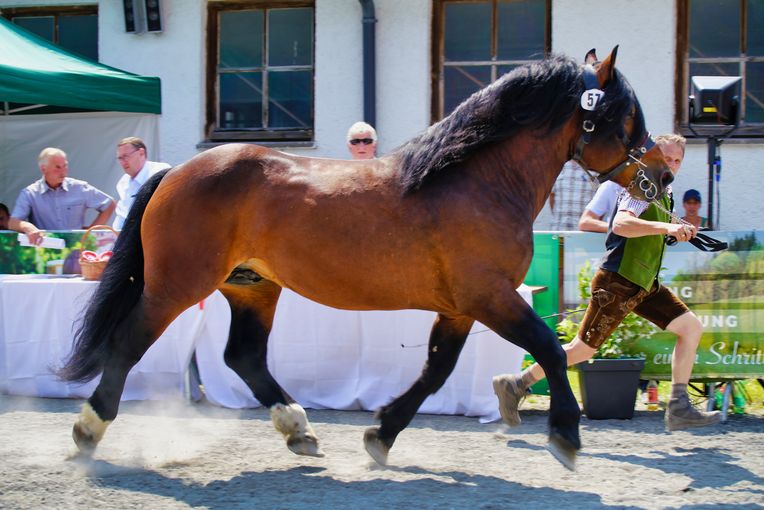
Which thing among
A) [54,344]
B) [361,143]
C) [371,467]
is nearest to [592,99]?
[371,467]

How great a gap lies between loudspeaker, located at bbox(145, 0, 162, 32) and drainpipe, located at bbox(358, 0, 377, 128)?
233 cm

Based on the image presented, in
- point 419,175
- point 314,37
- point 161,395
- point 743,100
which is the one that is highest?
point 314,37

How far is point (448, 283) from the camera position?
14.2 feet

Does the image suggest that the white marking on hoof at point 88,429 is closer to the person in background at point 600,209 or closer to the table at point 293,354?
the table at point 293,354

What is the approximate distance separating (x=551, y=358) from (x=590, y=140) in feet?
3.59

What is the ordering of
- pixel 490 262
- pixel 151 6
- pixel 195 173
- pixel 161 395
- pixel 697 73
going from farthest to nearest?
1. pixel 151 6
2. pixel 697 73
3. pixel 161 395
4. pixel 195 173
5. pixel 490 262

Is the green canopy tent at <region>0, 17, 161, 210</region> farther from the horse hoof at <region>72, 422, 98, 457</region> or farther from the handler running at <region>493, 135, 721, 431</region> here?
the handler running at <region>493, 135, 721, 431</region>

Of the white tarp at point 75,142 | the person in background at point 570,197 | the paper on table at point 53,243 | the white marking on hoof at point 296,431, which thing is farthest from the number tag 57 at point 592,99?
the white tarp at point 75,142

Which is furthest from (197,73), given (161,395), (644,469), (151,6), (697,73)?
(644,469)

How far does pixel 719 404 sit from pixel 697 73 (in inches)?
175

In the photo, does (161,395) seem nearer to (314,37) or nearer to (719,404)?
(719,404)

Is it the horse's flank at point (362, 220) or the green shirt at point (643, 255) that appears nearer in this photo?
the horse's flank at point (362, 220)

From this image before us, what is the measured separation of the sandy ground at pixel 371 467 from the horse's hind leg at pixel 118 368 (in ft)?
0.56

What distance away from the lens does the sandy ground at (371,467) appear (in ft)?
13.5
